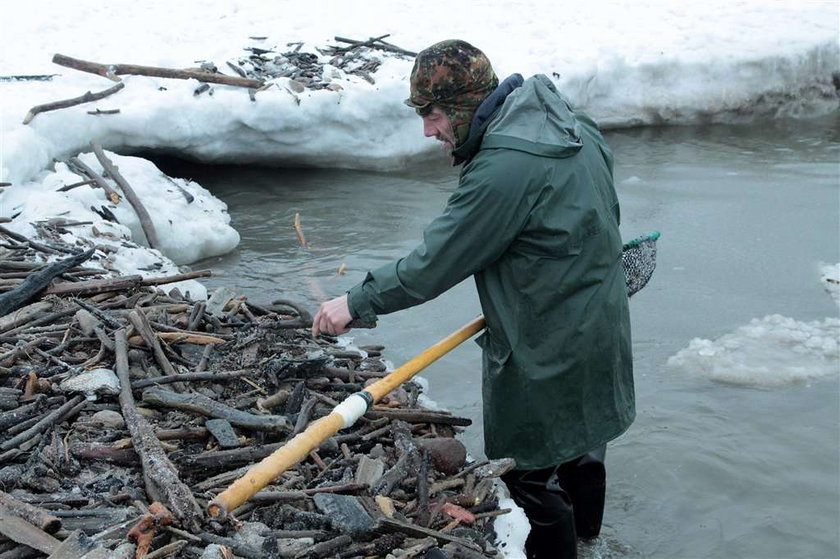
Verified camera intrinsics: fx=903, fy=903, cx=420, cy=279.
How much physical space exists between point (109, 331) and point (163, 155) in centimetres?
624

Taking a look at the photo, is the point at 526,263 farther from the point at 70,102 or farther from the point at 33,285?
the point at 70,102

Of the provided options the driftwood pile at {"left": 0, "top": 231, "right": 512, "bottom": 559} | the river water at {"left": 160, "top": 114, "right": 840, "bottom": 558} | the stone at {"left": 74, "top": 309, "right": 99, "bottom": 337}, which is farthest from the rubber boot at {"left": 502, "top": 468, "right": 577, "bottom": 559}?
the stone at {"left": 74, "top": 309, "right": 99, "bottom": 337}

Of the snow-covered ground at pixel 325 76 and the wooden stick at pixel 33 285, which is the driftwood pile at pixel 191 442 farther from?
the snow-covered ground at pixel 325 76

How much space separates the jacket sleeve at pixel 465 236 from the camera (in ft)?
10.6

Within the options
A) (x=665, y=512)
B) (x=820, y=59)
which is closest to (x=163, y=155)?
(x=665, y=512)

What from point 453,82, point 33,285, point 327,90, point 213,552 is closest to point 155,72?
point 327,90

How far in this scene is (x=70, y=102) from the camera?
9180 mm

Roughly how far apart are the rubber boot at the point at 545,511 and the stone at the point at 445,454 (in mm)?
294

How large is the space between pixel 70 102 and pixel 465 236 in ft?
23.4

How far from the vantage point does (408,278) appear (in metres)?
3.45

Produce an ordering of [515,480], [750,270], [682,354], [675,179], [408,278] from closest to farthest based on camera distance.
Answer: [408,278]
[515,480]
[682,354]
[750,270]
[675,179]

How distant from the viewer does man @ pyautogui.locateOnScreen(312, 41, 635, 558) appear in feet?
10.8

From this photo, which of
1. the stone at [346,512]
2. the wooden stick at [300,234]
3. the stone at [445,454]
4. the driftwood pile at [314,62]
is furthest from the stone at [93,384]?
the driftwood pile at [314,62]

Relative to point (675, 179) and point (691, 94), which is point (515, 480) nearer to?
point (675, 179)
